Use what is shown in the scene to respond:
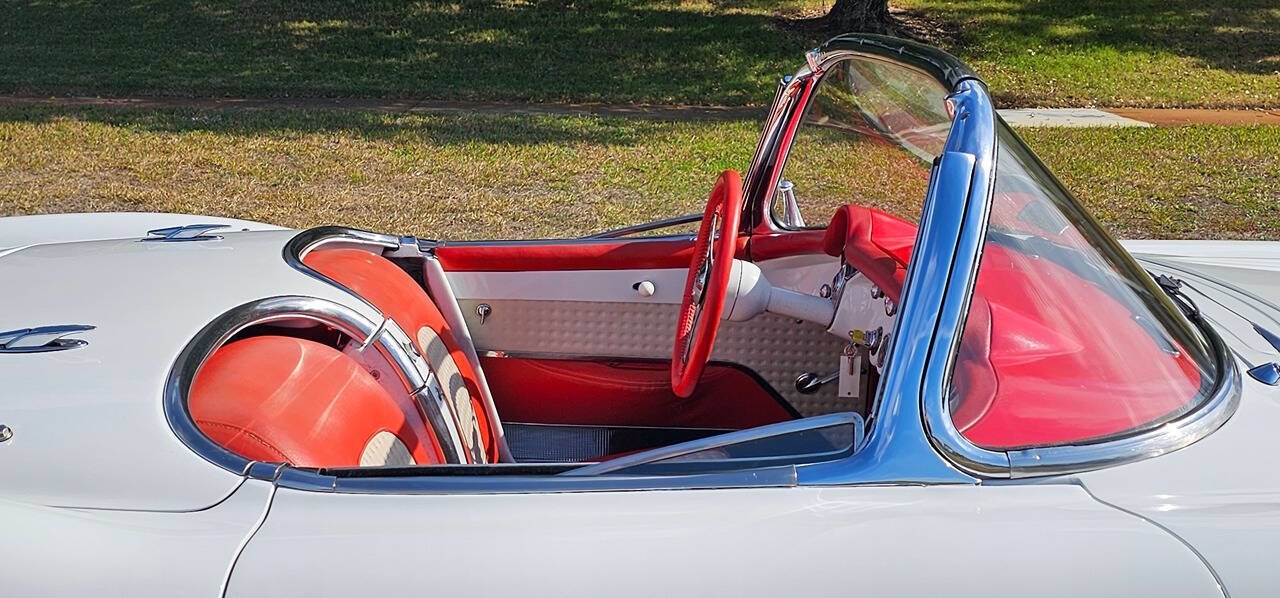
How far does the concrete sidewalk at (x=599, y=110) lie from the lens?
9023 mm

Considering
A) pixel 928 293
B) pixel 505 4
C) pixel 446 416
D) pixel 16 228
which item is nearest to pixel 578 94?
pixel 505 4

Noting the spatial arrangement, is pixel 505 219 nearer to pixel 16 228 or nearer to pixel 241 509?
pixel 16 228

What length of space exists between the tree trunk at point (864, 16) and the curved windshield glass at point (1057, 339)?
33.0 feet

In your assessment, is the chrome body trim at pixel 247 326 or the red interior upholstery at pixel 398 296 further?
the red interior upholstery at pixel 398 296

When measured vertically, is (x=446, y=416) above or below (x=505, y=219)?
above

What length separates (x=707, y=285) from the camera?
7.82 ft

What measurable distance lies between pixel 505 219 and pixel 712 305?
158 inches

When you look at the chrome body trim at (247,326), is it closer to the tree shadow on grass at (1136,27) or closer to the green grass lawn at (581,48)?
the green grass lawn at (581,48)

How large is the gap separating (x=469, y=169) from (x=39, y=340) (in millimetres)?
5154

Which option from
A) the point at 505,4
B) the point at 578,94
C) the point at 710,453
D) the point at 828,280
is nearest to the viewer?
the point at 710,453

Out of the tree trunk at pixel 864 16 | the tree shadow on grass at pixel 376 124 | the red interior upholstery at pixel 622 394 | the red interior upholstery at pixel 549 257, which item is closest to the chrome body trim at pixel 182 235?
the red interior upholstery at pixel 549 257

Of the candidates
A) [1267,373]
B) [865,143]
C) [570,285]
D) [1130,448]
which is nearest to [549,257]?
[570,285]

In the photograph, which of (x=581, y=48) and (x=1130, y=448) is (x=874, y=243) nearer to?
(x=1130, y=448)

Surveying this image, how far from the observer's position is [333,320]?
7.70 feet
